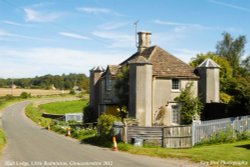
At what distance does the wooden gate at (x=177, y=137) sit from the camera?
2484 centimetres

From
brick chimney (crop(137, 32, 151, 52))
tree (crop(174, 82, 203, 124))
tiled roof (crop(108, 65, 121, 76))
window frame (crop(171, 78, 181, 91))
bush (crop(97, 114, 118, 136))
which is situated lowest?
bush (crop(97, 114, 118, 136))

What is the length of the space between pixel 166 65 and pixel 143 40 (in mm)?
5520

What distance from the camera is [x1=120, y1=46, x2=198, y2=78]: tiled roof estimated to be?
115 ft

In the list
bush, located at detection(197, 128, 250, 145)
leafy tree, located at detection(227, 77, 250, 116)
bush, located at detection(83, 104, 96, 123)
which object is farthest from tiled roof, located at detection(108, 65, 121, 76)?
bush, located at detection(197, 128, 250, 145)

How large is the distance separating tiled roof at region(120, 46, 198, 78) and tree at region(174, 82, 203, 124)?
1912 millimetres

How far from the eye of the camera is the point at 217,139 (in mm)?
25688

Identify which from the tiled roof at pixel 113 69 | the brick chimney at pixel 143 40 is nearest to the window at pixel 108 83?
the tiled roof at pixel 113 69

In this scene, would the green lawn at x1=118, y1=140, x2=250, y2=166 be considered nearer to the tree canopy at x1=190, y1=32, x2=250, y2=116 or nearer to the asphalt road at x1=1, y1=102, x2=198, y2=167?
the asphalt road at x1=1, y1=102, x2=198, y2=167

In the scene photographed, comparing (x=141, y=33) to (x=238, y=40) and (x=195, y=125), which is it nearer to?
(x=195, y=125)

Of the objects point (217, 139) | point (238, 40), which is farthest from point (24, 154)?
point (238, 40)

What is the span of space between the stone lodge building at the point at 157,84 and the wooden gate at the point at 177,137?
6.78 m

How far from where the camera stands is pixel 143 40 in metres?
40.2

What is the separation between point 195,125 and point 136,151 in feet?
15.7

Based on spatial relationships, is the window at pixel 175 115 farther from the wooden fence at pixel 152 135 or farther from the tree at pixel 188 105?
the wooden fence at pixel 152 135
